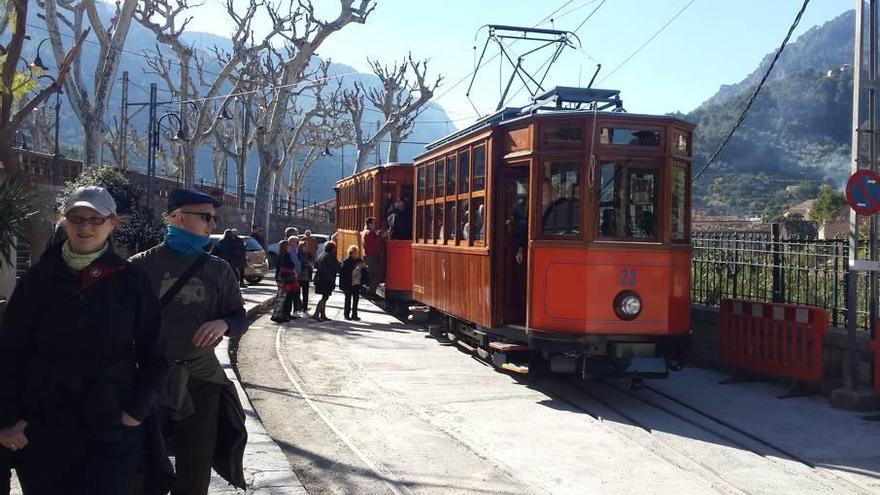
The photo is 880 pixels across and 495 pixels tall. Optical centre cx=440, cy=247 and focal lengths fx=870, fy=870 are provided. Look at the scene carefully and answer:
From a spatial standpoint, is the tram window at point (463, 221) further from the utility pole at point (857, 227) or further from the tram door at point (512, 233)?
the utility pole at point (857, 227)

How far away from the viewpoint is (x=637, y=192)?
9.09 m

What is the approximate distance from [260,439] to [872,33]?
7859 millimetres

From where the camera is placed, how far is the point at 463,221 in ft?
37.2

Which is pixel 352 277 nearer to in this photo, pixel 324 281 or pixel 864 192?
pixel 324 281

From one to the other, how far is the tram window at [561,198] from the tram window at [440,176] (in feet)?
10.3

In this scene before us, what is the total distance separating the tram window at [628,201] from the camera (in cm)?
898

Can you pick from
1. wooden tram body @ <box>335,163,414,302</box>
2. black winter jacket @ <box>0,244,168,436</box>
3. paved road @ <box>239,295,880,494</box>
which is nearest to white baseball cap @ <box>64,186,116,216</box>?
black winter jacket @ <box>0,244,168,436</box>

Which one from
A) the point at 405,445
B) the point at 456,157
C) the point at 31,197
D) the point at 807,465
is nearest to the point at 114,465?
the point at 405,445

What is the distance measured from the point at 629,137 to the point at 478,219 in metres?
2.33

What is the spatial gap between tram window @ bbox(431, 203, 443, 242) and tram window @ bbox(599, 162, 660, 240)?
12.4 ft

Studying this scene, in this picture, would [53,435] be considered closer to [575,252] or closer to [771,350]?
[575,252]

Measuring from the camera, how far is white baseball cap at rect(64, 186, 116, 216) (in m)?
3.35

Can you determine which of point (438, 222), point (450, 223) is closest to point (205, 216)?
point (450, 223)

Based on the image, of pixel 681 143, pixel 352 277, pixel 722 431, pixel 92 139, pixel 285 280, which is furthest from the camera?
pixel 92 139
